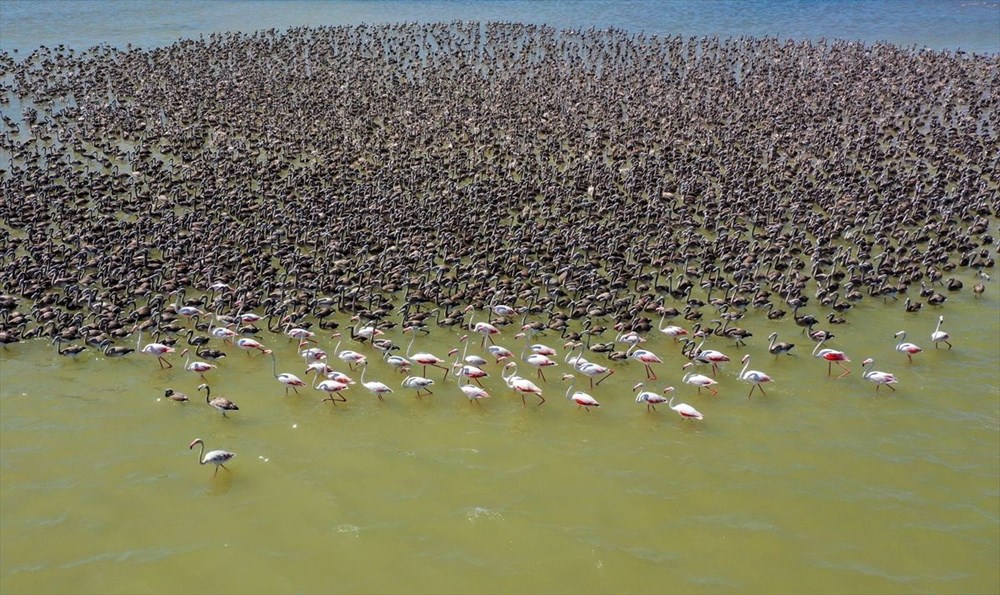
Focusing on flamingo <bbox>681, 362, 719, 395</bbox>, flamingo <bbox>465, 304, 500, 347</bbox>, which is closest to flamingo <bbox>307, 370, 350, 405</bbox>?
flamingo <bbox>465, 304, 500, 347</bbox>

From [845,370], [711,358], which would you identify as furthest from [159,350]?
[845,370]

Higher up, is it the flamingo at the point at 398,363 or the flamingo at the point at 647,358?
the flamingo at the point at 647,358

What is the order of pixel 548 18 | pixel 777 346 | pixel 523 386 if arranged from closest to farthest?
pixel 523 386 < pixel 777 346 < pixel 548 18

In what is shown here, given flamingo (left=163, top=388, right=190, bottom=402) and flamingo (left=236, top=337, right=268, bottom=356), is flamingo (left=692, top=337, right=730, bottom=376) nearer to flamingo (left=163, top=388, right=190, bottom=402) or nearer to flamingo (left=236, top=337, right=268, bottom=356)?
flamingo (left=236, top=337, right=268, bottom=356)

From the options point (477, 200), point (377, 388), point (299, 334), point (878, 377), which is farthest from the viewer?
point (477, 200)

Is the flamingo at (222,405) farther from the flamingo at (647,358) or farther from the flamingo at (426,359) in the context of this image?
the flamingo at (647,358)

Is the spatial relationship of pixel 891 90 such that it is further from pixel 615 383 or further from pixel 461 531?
pixel 461 531

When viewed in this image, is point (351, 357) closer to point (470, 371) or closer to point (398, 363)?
point (398, 363)

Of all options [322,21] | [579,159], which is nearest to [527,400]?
[579,159]

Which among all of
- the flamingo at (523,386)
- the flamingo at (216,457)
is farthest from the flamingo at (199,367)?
the flamingo at (523,386)
